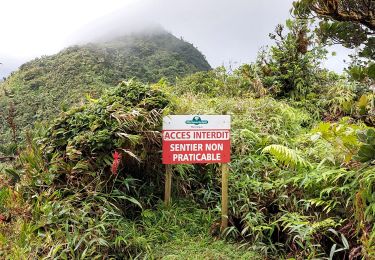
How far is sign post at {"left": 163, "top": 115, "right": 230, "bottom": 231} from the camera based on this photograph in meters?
4.23

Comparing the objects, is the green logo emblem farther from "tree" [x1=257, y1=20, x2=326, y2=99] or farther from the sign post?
"tree" [x1=257, y1=20, x2=326, y2=99]

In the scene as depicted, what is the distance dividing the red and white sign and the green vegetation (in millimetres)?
266

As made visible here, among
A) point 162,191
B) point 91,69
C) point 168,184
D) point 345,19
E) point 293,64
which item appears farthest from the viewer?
point 91,69

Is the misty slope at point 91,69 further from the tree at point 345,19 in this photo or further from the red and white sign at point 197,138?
the tree at point 345,19

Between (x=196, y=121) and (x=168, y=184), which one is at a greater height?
(x=196, y=121)

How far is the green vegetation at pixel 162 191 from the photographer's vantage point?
3391mm

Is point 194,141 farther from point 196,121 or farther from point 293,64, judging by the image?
point 293,64

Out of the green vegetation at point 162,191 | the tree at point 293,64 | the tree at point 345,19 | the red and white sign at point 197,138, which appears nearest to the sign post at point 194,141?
the red and white sign at point 197,138

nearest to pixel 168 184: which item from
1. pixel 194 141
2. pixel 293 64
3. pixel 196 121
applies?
pixel 194 141

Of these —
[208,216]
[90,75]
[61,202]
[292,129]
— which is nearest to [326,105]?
[292,129]

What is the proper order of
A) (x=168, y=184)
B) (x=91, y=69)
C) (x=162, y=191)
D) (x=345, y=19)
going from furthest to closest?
(x=91, y=69)
(x=162, y=191)
(x=168, y=184)
(x=345, y=19)

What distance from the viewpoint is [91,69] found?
23.7 metres

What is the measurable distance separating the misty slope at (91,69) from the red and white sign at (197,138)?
11751mm

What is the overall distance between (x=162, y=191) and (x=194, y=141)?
717 mm
